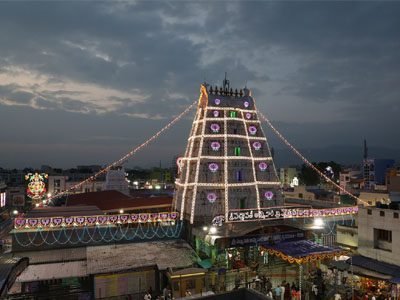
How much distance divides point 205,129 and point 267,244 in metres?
14.5

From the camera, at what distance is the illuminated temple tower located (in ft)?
116

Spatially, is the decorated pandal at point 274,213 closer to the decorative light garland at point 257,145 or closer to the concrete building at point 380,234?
the concrete building at point 380,234

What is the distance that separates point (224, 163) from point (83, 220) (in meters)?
15.9

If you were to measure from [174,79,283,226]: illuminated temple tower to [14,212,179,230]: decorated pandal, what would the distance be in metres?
3.69

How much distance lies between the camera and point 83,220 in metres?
31.6

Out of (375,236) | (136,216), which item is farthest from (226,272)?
(375,236)

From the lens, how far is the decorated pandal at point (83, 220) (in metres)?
29.8

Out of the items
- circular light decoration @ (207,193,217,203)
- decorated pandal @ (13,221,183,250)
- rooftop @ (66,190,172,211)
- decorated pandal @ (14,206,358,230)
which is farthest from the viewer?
rooftop @ (66,190,172,211)

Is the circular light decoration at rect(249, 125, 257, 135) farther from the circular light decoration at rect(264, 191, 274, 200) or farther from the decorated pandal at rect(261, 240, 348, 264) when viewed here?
the decorated pandal at rect(261, 240, 348, 264)

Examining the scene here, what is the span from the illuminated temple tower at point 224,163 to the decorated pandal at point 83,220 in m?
3.69

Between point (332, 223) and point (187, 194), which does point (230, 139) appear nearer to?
point (187, 194)

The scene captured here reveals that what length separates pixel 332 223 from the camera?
38250mm

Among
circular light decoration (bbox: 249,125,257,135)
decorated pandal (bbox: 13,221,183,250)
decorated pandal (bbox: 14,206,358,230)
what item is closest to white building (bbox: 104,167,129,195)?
decorated pandal (bbox: 13,221,183,250)

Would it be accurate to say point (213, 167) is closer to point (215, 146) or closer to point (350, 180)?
point (215, 146)
